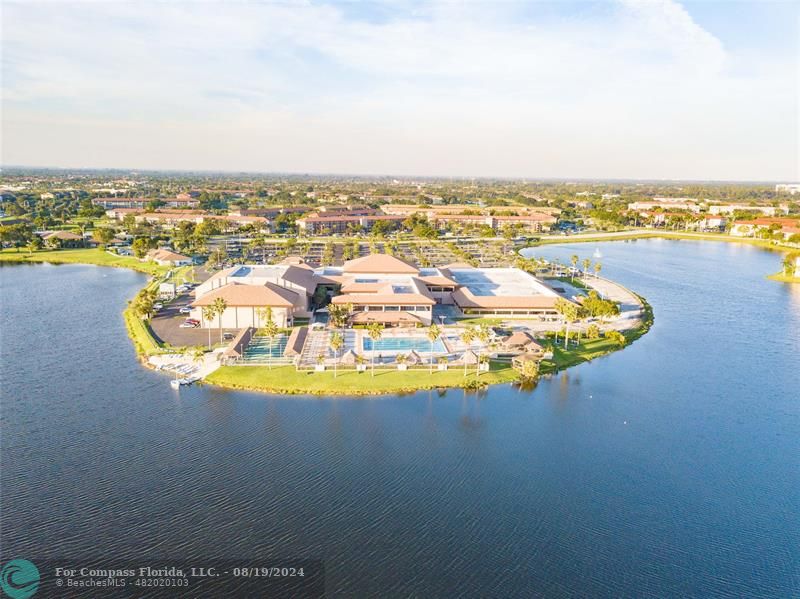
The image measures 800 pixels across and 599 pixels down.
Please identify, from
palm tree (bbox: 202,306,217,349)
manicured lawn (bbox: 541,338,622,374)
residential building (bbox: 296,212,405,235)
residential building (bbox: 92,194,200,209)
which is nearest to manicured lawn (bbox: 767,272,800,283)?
manicured lawn (bbox: 541,338,622,374)


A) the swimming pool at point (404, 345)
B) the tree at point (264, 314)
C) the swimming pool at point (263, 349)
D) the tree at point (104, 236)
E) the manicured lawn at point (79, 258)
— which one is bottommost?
the swimming pool at point (263, 349)

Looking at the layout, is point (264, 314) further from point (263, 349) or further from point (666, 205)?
point (666, 205)

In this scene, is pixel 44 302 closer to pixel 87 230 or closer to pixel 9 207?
pixel 87 230

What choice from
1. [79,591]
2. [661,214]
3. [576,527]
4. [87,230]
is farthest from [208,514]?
[661,214]

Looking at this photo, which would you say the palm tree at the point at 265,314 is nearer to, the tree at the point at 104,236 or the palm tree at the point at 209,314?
the palm tree at the point at 209,314

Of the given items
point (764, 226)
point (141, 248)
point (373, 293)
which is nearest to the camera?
point (373, 293)

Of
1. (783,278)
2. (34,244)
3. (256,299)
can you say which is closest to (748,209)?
(783,278)

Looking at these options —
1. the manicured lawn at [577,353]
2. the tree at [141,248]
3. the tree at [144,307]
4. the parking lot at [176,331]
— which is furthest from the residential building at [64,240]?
the manicured lawn at [577,353]
